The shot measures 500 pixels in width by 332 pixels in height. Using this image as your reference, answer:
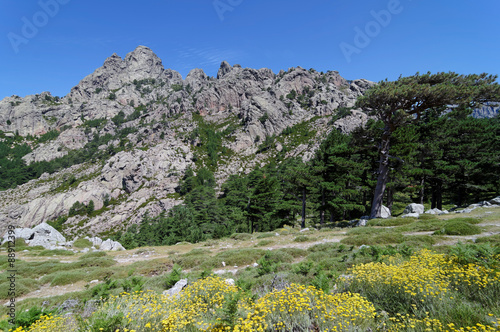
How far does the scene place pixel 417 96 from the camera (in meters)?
18.1

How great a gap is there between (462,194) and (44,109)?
27294 cm

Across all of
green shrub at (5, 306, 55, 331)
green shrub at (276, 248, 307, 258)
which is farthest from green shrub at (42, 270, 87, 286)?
green shrub at (276, 248, 307, 258)

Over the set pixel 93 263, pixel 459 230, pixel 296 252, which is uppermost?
pixel 459 230

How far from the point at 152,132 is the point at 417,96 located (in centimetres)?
14547

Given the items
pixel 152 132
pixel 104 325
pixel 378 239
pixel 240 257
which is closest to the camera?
pixel 104 325

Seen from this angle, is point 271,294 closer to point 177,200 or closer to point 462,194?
point 462,194

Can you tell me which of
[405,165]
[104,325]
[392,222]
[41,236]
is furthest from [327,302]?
[41,236]

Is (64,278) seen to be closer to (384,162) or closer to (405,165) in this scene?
(384,162)

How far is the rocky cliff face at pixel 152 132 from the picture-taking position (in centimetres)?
9412

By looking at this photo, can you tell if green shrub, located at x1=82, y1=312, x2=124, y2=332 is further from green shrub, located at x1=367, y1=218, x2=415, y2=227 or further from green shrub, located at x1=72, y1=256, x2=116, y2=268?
green shrub, located at x1=367, y1=218, x2=415, y2=227

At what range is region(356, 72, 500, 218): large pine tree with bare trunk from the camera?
1680cm

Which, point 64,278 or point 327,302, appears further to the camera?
point 64,278

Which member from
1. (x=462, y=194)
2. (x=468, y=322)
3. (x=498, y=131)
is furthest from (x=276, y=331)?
(x=498, y=131)

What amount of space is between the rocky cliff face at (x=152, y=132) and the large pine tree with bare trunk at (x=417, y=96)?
87.5 metres
